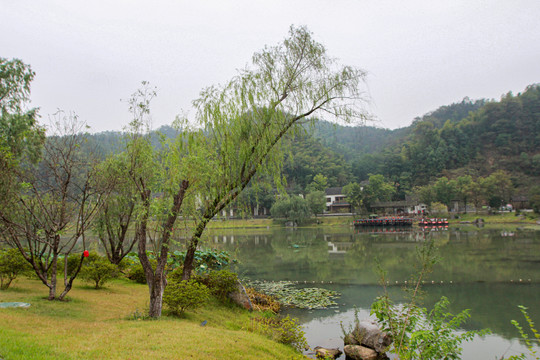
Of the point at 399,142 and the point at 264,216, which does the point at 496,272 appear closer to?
the point at 264,216

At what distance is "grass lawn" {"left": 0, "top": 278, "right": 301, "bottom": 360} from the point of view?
388cm

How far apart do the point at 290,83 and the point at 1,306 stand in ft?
21.9

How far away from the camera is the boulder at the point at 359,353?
6109mm

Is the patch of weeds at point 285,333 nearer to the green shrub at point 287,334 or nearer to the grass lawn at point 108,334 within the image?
the green shrub at point 287,334

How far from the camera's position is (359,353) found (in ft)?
20.3

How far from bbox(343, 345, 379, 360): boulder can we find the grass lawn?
4.39 ft

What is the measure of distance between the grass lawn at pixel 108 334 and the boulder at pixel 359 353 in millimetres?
1339

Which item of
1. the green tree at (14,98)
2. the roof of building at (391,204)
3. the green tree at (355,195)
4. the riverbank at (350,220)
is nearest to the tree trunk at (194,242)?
the green tree at (14,98)

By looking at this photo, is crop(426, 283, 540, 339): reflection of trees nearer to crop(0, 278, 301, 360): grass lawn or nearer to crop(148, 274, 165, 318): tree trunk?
crop(0, 278, 301, 360): grass lawn

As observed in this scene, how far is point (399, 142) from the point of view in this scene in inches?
3073

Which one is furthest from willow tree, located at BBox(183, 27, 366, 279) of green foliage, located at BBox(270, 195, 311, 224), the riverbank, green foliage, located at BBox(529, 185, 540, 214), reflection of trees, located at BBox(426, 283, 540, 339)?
green foliage, located at BBox(529, 185, 540, 214)

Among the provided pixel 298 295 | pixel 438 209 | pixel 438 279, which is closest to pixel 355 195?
pixel 438 209

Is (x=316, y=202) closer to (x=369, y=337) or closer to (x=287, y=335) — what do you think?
(x=369, y=337)

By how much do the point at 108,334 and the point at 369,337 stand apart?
182 inches
